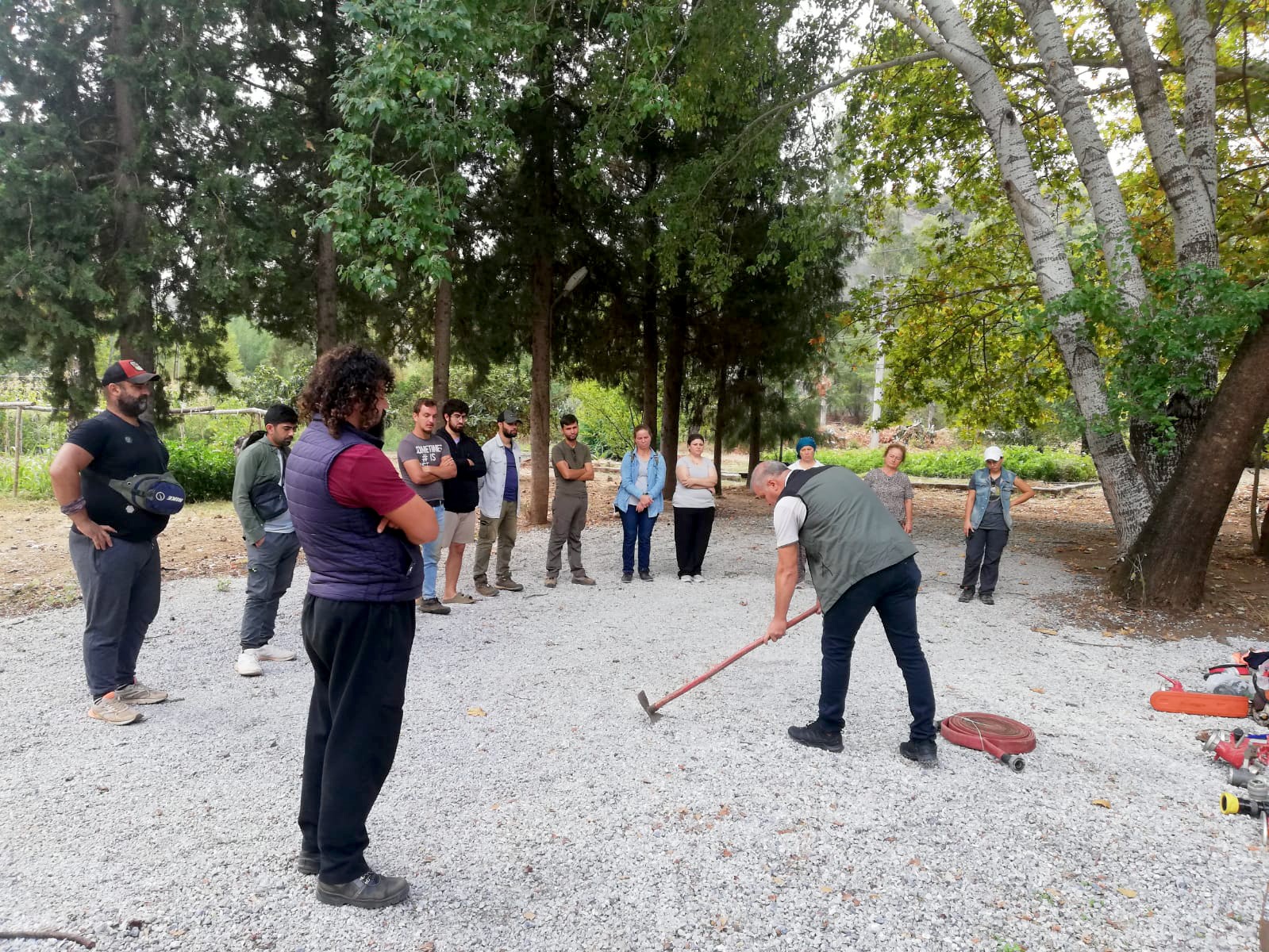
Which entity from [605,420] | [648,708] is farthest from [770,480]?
[605,420]

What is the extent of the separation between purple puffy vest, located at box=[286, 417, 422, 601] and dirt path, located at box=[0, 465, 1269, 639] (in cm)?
587

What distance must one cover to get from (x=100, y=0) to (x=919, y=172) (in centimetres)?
1163

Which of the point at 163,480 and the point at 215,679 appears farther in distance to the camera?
the point at 215,679

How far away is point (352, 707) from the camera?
2504 millimetres

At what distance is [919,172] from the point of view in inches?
485

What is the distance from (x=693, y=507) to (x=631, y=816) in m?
4.99

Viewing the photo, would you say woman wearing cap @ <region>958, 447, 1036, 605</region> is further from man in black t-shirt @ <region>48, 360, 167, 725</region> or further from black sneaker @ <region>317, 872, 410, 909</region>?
man in black t-shirt @ <region>48, 360, 167, 725</region>

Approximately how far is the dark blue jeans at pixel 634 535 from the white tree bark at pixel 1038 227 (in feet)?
15.0

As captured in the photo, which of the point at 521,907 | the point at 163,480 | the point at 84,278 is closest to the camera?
the point at 521,907

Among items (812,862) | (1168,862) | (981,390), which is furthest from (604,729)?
(981,390)

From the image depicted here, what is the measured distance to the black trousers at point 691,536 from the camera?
324 inches

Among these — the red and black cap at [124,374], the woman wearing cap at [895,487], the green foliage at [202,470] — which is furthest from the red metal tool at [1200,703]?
the green foliage at [202,470]

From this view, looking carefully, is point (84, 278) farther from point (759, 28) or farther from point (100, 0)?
point (759, 28)

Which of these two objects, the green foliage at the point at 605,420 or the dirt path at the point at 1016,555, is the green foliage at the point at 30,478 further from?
the green foliage at the point at 605,420
